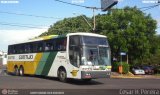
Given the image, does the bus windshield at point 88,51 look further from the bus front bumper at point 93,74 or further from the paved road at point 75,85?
the paved road at point 75,85

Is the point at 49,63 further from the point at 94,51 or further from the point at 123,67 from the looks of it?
the point at 123,67

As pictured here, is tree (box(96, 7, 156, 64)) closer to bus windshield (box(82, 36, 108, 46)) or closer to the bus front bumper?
bus windshield (box(82, 36, 108, 46))

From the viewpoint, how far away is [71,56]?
25484 millimetres

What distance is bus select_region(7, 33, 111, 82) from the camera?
24.6 m

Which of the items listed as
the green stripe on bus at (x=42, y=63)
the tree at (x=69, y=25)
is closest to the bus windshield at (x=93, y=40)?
the green stripe on bus at (x=42, y=63)

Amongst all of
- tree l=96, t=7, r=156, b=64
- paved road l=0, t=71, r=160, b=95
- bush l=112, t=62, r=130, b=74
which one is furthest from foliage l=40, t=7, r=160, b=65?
paved road l=0, t=71, r=160, b=95

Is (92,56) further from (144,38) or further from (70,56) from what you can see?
(144,38)

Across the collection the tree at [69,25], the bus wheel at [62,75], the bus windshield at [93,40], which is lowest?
the bus wheel at [62,75]

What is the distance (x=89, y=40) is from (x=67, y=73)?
284 cm

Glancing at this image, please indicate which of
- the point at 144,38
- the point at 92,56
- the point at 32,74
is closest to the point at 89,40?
the point at 92,56

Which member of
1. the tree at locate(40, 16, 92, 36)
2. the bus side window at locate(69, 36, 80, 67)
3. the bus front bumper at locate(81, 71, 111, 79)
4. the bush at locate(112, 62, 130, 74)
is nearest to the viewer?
the bus front bumper at locate(81, 71, 111, 79)

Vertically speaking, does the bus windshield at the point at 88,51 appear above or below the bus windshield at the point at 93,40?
below

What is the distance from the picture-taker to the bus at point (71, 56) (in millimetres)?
24609

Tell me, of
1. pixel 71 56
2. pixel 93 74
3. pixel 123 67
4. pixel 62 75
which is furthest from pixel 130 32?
pixel 93 74
